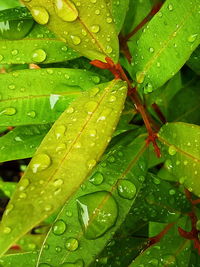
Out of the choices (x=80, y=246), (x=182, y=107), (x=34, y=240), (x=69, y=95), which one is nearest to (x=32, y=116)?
(x=69, y=95)

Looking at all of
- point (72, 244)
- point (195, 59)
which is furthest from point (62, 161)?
point (195, 59)

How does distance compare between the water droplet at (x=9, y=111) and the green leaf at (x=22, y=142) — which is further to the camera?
the green leaf at (x=22, y=142)

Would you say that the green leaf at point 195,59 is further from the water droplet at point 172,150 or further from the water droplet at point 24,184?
the water droplet at point 24,184

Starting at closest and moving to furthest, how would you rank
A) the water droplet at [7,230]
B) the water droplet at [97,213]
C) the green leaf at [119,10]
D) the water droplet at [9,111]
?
the water droplet at [7,230]
the water droplet at [97,213]
the water droplet at [9,111]
the green leaf at [119,10]

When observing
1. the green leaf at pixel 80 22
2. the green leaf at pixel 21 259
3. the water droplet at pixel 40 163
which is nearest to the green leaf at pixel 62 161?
the water droplet at pixel 40 163

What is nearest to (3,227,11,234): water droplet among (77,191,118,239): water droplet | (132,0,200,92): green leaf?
(77,191,118,239): water droplet

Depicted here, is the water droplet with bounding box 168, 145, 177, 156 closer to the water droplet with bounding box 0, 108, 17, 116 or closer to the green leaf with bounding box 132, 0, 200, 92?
the green leaf with bounding box 132, 0, 200, 92

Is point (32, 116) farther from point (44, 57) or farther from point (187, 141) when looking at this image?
point (187, 141)
